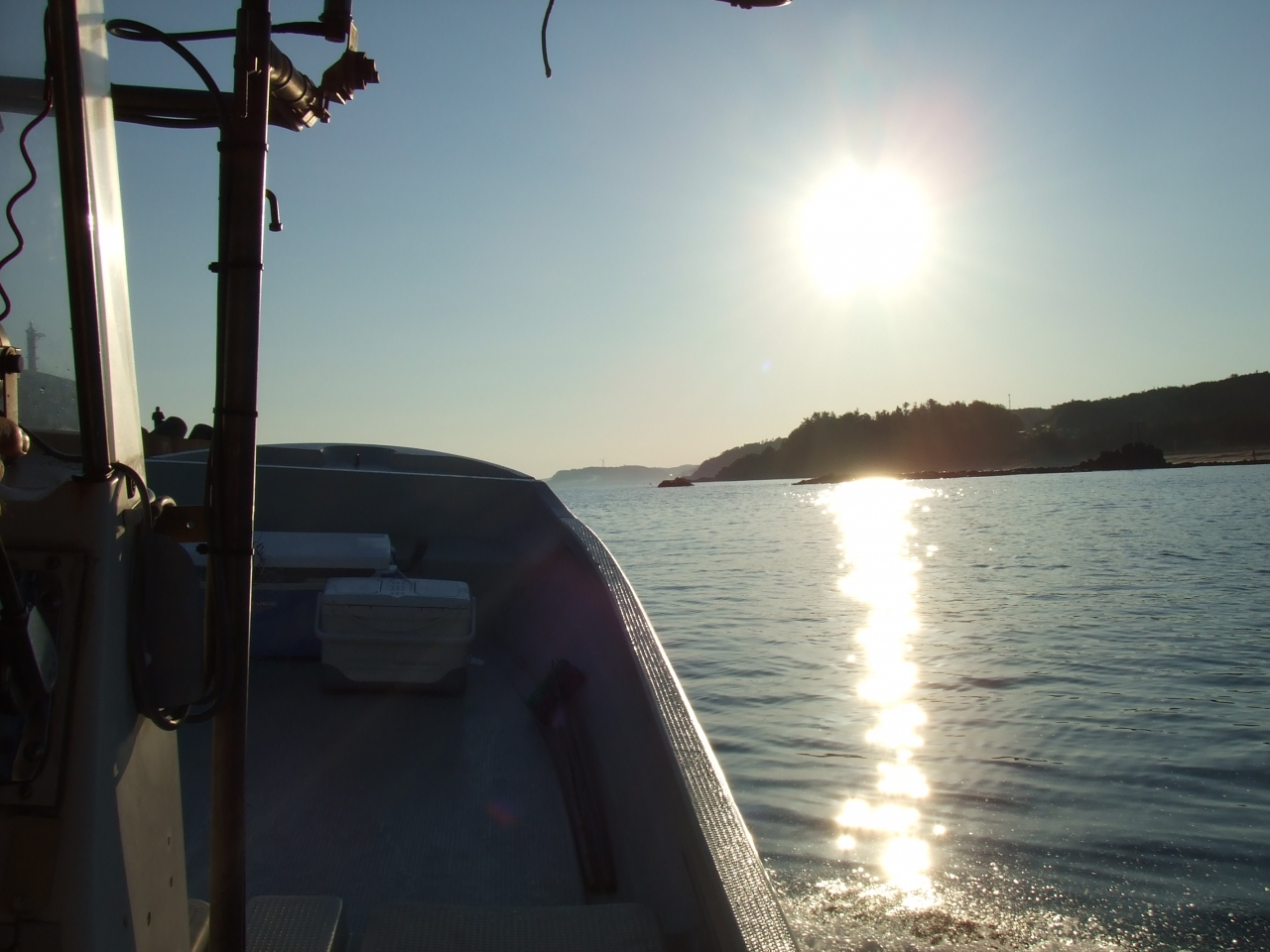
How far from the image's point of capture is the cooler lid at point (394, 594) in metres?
4.23

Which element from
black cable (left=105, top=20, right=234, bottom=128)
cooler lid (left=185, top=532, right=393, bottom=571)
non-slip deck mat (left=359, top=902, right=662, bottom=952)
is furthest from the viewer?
cooler lid (left=185, top=532, right=393, bottom=571)

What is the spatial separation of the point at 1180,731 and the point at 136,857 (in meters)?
8.29

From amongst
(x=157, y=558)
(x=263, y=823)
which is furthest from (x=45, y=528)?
(x=263, y=823)

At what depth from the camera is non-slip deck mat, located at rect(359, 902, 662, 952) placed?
7.39 feet

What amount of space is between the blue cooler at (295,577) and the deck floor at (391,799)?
132 millimetres

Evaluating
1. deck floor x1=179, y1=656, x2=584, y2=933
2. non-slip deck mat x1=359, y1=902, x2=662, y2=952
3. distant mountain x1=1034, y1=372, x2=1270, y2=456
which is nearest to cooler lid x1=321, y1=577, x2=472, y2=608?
deck floor x1=179, y1=656, x2=584, y2=933

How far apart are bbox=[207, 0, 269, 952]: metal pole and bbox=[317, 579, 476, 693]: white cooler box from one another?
2545 mm

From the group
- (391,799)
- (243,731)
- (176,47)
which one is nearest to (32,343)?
(176,47)

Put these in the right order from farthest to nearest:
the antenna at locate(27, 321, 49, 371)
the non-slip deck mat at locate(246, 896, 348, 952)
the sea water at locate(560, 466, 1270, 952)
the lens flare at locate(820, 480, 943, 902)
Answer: the lens flare at locate(820, 480, 943, 902) < the sea water at locate(560, 466, 1270, 952) < the non-slip deck mat at locate(246, 896, 348, 952) < the antenna at locate(27, 321, 49, 371)

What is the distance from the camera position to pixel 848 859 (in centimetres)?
552

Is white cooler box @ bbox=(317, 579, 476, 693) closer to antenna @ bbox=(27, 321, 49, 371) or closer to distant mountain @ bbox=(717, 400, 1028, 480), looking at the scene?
antenna @ bbox=(27, 321, 49, 371)

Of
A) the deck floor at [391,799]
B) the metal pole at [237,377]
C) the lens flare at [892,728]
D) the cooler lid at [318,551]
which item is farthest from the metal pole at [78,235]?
Answer: the lens flare at [892,728]

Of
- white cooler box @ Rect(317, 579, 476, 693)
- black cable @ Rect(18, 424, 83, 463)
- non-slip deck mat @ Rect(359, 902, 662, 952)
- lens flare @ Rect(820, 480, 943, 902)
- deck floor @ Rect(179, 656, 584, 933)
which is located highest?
black cable @ Rect(18, 424, 83, 463)

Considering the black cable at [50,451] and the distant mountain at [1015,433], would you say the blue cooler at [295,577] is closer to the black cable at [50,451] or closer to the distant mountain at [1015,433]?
the black cable at [50,451]
